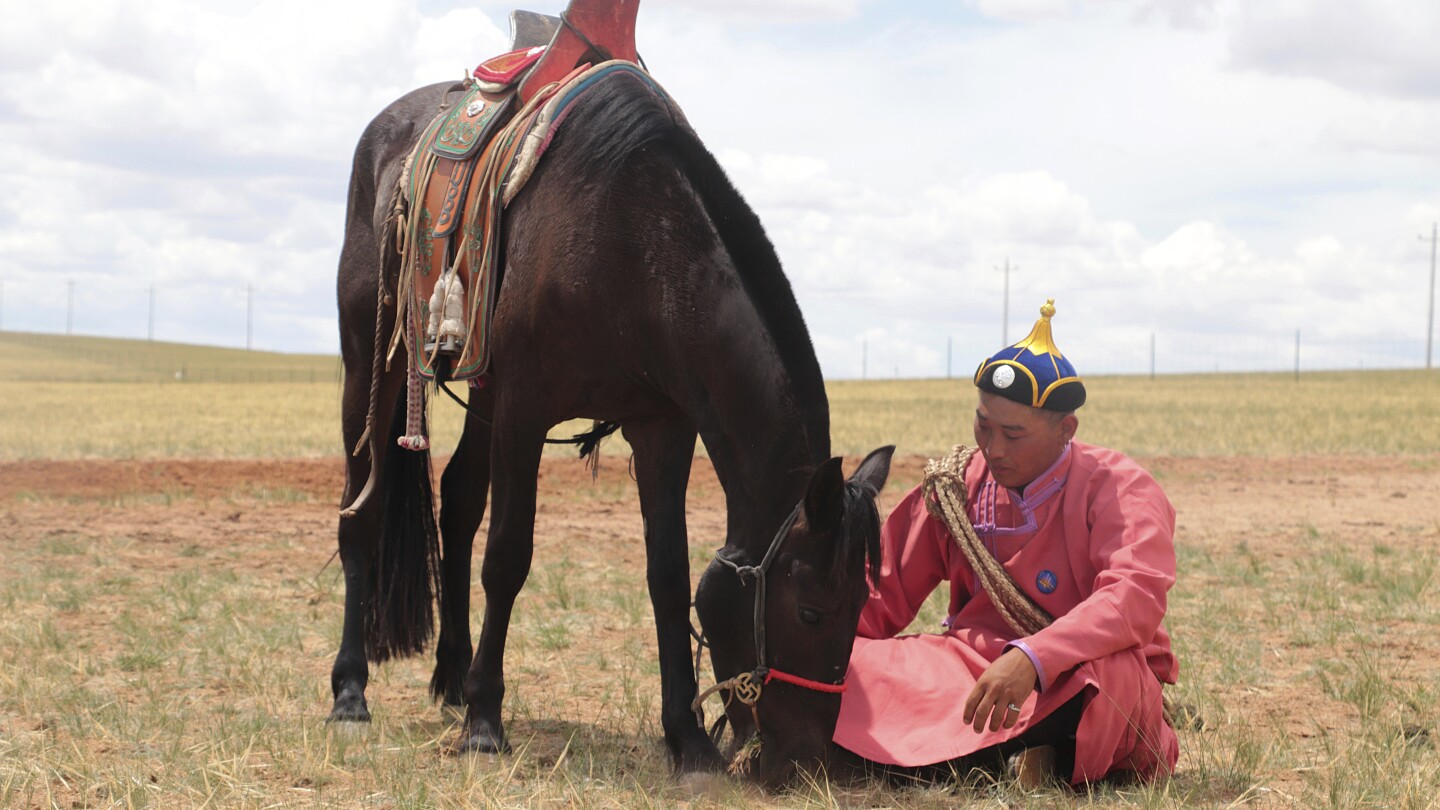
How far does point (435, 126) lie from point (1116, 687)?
3295 millimetres

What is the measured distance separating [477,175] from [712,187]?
105cm

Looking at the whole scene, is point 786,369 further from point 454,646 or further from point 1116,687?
point 454,646

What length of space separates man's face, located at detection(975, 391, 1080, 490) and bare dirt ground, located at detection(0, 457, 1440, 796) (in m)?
1.65

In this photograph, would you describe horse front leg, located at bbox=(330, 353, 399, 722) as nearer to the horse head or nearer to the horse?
the horse

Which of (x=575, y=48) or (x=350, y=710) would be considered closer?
(x=350, y=710)

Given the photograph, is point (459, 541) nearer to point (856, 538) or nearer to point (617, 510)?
point (856, 538)

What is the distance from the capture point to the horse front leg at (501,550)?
427cm

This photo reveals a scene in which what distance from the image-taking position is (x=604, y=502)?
12211mm

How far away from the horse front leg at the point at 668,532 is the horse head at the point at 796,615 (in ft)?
1.94

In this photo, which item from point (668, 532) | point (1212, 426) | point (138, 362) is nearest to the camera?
point (668, 532)

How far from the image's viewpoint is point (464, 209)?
4.75 m

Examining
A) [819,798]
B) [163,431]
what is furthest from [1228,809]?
[163,431]

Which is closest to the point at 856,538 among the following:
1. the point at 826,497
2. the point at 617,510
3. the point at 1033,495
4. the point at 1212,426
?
the point at 826,497

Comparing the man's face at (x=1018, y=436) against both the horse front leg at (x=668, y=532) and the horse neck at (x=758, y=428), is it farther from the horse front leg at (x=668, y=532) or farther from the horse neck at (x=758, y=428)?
the horse front leg at (x=668, y=532)
